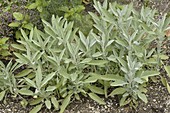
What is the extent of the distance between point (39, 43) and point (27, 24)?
509mm

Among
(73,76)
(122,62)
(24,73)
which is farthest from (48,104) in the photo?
(122,62)

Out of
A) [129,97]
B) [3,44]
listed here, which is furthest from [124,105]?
[3,44]

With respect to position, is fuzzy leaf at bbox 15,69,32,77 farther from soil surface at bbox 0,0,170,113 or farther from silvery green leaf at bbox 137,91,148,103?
silvery green leaf at bbox 137,91,148,103

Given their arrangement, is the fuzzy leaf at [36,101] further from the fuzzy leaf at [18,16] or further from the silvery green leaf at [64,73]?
the fuzzy leaf at [18,16]

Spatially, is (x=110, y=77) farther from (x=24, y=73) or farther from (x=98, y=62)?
(x=24, y=73)

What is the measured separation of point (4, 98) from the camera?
378 centimetres

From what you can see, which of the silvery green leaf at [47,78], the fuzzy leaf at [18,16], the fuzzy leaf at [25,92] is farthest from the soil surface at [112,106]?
the fuzzy leaf at [18,16]

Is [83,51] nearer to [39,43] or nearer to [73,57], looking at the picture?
[73,57]

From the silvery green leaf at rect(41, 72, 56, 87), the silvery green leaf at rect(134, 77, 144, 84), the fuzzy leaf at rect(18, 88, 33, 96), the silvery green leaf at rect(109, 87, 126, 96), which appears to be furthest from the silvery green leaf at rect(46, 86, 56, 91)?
the silvery green leaf at rect(134, 77, 144, 84)

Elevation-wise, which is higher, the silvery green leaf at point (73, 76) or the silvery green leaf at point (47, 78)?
the silvery green leaf at point (47, 78)

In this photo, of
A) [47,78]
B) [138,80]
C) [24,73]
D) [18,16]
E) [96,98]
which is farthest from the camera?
[18,16]

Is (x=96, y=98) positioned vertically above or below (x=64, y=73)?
below

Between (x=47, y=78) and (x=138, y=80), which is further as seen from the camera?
(x=47, y=78)

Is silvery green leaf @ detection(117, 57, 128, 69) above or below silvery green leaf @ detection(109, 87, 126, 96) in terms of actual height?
above
